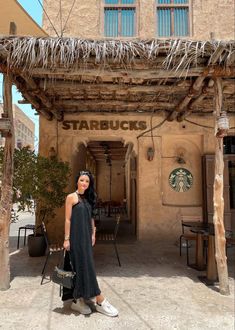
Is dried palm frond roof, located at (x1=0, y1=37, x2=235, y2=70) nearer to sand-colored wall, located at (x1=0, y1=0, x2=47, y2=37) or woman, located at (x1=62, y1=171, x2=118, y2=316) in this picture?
woman, located at (x1=62, y1=171, x2=118, y2=316)

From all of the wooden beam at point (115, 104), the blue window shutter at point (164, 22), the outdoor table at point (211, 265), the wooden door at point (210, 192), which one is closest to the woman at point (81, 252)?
the outdoor table at point (211, 265)

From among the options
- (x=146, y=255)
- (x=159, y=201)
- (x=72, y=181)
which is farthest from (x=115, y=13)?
(x=146, y=255)

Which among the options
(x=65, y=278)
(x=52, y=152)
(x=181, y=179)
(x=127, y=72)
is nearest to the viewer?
(x=65, y=278)

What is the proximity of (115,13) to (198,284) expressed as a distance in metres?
7.38

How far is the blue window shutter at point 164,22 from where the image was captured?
27.1 ft

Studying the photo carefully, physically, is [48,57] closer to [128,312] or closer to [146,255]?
[128,312]

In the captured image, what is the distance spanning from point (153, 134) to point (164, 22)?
3.29 meters

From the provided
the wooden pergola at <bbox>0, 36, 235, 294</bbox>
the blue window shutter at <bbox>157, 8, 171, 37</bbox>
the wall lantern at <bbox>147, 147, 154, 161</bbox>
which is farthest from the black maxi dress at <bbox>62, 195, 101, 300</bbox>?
the blue window shutter at <bbox>157, 8, 171, 37</bbox>

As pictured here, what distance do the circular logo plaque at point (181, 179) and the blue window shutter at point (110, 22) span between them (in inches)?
168

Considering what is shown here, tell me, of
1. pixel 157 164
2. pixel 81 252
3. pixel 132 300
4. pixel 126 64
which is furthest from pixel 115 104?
pixel 132 300

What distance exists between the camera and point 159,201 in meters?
7.73

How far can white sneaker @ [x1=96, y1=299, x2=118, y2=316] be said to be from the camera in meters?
3.40

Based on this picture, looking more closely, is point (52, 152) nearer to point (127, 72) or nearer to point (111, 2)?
point (127, 72)

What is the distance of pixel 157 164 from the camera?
7828 mm
